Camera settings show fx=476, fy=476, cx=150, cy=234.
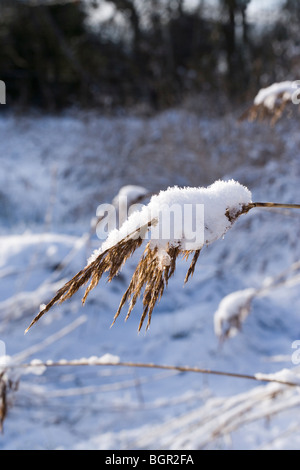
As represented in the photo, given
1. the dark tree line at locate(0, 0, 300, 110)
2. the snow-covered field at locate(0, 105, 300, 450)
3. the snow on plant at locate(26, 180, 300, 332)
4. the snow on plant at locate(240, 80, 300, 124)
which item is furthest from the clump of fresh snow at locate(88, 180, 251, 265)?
the dark tree line at locate(0, 0, 300, 110)

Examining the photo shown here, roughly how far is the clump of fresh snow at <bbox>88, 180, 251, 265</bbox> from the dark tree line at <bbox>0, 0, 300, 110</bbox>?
8871 mm

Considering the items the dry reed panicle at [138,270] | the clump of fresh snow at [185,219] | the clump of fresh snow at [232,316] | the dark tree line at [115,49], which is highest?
the dark tree line at [115,49]

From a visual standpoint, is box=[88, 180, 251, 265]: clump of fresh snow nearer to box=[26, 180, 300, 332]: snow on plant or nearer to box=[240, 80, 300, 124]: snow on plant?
box=[26, 180, 300, 332]: snow on plant

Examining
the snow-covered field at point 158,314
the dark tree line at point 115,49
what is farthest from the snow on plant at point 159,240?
the dark tree line at point 115,49

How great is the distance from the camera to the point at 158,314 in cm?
311

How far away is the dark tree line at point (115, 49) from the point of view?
9430 mm

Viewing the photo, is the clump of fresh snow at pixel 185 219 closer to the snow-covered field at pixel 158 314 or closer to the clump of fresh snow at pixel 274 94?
the snow-covered field at pixel 158 314

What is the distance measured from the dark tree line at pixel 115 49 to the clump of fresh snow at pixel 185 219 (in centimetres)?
887

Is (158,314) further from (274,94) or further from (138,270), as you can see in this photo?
(138,270)

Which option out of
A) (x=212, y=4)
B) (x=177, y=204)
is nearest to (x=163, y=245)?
(x=177, y=204)

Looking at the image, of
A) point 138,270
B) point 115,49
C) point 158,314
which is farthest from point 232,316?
point 115,49

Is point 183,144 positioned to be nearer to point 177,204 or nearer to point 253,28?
point 177,204

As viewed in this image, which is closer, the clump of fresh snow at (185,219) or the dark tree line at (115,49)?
the clump of fresh snow at (185,219)

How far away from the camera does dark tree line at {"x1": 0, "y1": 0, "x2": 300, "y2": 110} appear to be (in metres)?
9.43
